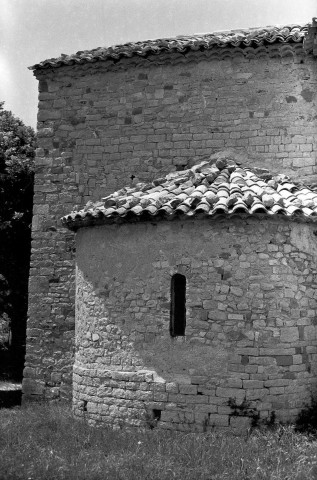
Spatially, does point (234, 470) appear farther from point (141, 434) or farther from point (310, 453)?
point (141, 434)

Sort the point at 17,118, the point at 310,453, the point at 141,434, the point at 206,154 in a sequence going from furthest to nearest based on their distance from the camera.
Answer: the point at 17,118 → the point at 206,154 → the point at 141,434 → the point at 310,453

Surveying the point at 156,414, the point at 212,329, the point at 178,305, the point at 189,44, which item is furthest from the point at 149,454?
the point at 189,44

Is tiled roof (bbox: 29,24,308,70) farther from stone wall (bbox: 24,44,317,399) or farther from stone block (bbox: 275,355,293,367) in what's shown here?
stone block (bbox: 275,355,293,367)

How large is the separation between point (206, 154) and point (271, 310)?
3.54 m

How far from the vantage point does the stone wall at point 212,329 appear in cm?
820

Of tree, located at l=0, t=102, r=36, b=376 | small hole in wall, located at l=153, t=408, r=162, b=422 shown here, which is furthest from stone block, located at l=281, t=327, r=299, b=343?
tree, located at l=0, t=102, r=36, b=376

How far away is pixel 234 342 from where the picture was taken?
8242 mm

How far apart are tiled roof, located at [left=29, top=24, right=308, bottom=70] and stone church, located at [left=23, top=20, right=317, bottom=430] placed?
35 mm

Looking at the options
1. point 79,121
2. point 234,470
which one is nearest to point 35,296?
point 79,121

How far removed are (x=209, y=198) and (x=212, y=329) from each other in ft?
6.34

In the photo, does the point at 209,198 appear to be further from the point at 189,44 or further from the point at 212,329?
the point at 189,44

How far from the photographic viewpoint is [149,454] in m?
7.04

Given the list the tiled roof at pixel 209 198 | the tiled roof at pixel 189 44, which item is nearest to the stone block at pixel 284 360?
the tiled roof at pixel 209 198

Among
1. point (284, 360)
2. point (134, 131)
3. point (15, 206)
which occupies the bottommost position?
point (284, 360)
